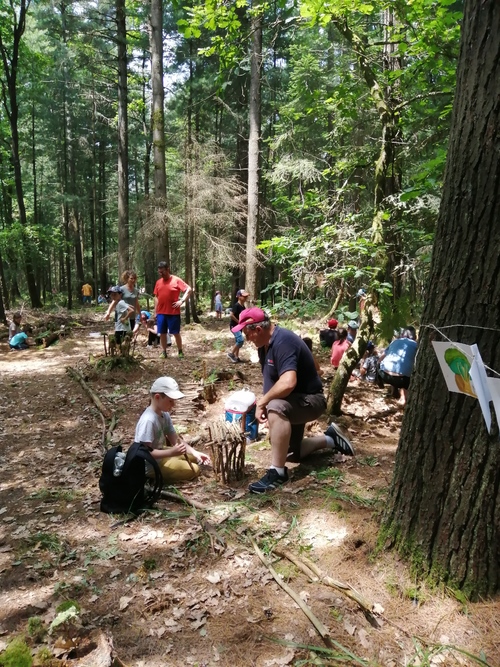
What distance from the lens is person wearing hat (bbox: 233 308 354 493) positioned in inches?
152

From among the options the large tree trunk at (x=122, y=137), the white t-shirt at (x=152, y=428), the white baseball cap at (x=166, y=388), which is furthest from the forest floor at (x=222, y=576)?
the large tree trunk at (x=122, y=137)

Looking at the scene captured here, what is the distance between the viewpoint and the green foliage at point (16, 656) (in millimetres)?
2168

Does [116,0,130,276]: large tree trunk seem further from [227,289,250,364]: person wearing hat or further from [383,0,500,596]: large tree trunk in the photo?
[383,0,500,596]: large tree trunk

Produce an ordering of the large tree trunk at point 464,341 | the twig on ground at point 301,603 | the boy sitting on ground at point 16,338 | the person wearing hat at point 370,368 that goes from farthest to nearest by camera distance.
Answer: the boy sitting on ground at point 16,338
the person wearing hat at point 370,368
the twig on ground at point 301,603
the large tree trunk at point 464,341

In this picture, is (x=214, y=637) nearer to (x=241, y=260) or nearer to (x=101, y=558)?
(x=101, y=558)

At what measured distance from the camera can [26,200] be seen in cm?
3384

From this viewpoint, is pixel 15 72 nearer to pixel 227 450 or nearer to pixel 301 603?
pixel 227 450

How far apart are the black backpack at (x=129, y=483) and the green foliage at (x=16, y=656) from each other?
1.42 meters

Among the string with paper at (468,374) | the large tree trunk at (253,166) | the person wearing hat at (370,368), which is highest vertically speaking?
the large tree trunk at (253,166)

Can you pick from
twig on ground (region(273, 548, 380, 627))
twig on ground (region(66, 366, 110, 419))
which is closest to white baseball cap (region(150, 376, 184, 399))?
twig on ground (region(273, 548, 380, 627))

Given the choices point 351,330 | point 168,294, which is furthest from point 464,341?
point 168,294

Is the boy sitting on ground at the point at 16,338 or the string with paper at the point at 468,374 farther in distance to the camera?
the boy sitting on ground at the point at 16,338

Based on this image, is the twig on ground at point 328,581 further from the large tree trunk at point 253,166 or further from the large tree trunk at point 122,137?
the large tree trunk at point 122,137

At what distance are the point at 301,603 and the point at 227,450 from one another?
6.03 feet
